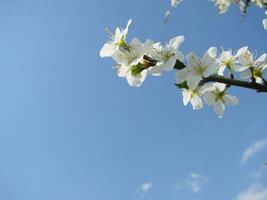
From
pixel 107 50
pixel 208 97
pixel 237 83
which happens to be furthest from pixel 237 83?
pixel 107 50

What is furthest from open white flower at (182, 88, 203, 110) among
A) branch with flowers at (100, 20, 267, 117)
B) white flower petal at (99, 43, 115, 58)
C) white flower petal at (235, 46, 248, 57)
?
white flower petal at (99, 43, 115, 58)

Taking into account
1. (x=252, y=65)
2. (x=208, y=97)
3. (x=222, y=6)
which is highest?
(x=222, y=6)

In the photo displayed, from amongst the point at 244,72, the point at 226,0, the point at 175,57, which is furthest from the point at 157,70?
the point at 226,0

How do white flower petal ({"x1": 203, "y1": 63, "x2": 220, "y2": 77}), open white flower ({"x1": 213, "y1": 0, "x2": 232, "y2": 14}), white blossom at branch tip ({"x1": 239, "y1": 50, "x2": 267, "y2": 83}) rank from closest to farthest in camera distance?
white flower petal ({"x1": 203, "y1": 63, "x2": 220, "y2": 77}) → white blossom at branch tip ({"x1": 239, "y1": 50, "x2": 267, "y2": 83}) → open white flower ({"x1": 213, "y1": 0, "x2": 232, "y2": 14})

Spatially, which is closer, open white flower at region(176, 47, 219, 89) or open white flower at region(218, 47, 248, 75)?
open white flower at region(176, 47, 219, 89)

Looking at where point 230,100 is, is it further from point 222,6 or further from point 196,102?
point 222,6

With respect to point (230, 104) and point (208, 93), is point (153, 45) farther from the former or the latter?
point (230, 104)

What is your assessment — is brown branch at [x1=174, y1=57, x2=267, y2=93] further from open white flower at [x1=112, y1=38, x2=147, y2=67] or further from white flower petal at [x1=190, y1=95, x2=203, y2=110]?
open white flower at [x1=112, y1=38, x2=147, y2=67]
